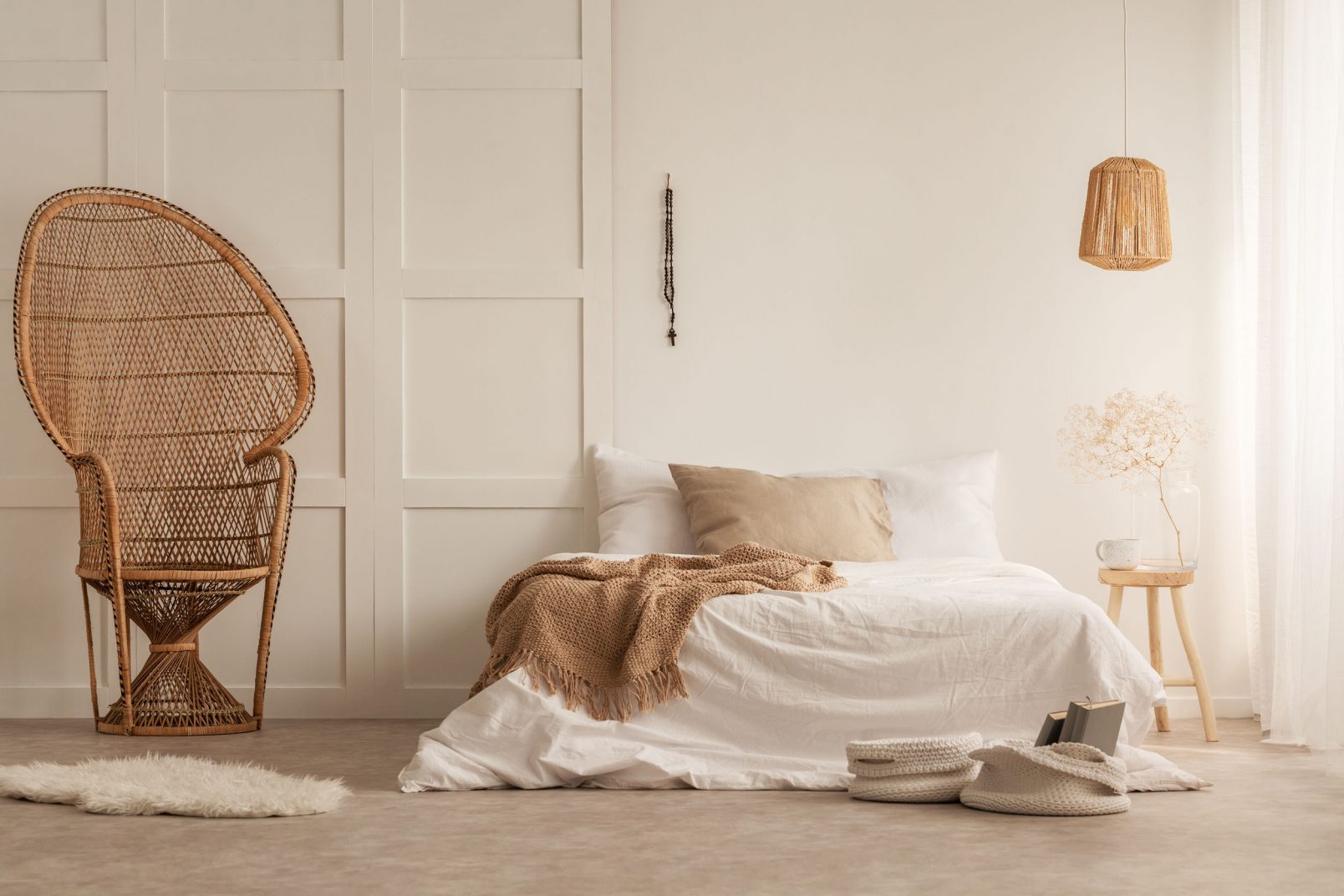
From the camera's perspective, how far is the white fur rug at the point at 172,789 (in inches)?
104

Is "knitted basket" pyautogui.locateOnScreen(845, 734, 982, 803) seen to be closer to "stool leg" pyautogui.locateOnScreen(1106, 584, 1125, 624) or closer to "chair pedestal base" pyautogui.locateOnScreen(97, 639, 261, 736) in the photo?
"stool leg" pyautogui.locateOnScreen(1106, 584, 1125, 624)

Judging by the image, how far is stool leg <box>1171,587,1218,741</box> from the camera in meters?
3.62

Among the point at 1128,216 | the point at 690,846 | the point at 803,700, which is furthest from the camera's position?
the point at 1128,216

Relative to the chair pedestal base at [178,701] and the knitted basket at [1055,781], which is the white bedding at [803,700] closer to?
the knitted basket at [1055,781]

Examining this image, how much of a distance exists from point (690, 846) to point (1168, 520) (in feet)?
7.57

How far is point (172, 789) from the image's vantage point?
2.74 meters

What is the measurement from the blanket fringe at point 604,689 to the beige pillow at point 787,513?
2.72 feet

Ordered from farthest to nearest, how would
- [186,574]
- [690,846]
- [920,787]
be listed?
[186,574], [920,787], [690,846]

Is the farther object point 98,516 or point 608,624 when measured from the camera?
point 98,516

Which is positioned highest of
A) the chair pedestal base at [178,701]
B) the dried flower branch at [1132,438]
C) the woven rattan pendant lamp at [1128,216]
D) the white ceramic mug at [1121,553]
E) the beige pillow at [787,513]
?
the woven rattan pendant lamp at [1128,216]

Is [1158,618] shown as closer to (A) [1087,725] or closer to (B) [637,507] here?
(A) [1087,725]

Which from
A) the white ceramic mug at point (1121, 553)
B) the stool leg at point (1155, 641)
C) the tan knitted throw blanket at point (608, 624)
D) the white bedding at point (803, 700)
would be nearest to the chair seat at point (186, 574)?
the tan knitted throw blanket at point (608, 624)

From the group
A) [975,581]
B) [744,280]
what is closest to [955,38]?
[744,280]

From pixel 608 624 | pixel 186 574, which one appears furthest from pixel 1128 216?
pixel 186 574
